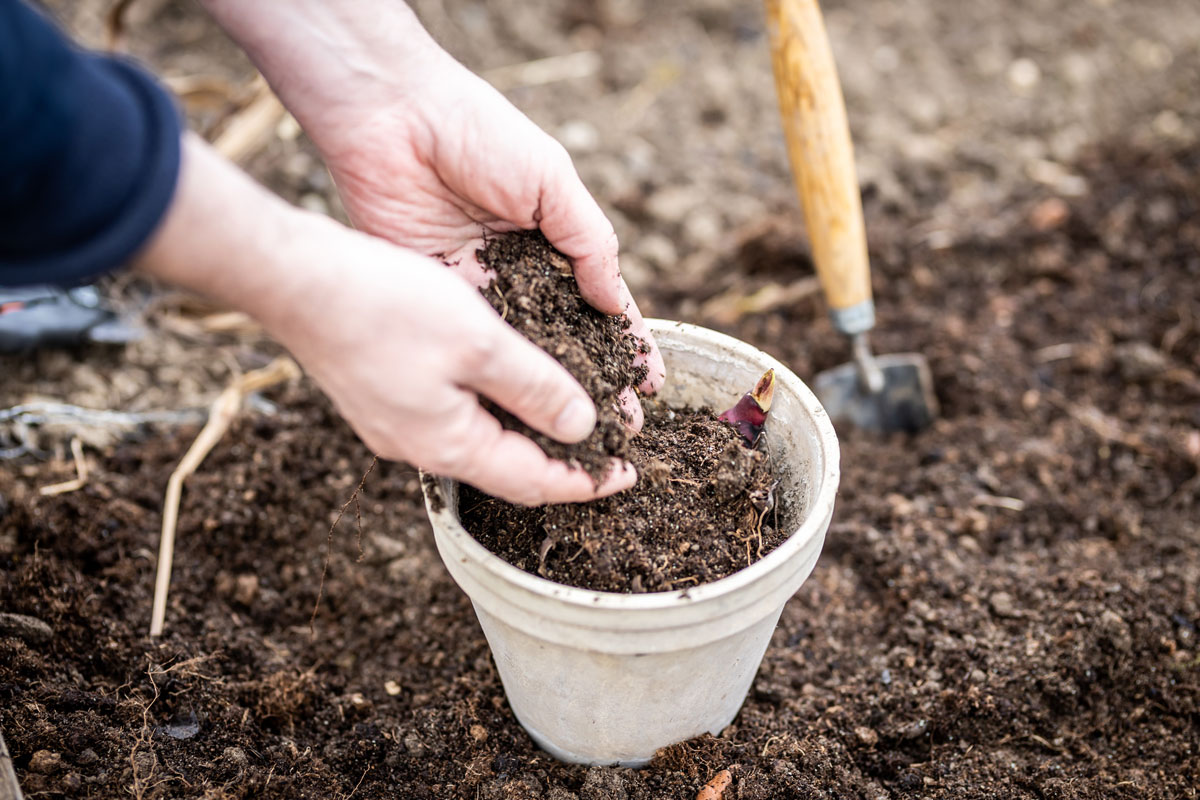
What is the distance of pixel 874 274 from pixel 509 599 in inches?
81.9

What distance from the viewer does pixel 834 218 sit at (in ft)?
7.45

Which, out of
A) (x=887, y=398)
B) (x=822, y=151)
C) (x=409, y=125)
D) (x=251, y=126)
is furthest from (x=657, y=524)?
(x=251, y=126)

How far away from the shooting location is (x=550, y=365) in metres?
1.20

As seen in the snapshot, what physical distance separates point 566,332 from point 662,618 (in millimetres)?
491

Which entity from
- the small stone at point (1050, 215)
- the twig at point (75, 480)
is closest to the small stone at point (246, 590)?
the twig at point (75, 480)

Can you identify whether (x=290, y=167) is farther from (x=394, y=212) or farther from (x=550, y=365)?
(x=550, y=365)

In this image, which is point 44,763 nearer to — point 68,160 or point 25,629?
point 25,629

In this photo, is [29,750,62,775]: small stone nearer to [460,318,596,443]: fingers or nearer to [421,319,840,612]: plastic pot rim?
[421,319,840,612]: plastic pot rim

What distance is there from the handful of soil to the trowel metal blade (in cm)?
107

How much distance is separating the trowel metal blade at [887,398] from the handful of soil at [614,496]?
107 cm

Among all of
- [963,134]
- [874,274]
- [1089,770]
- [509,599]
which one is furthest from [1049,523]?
[963,134]

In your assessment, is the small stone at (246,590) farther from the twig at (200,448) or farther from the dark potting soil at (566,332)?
the dark potting soil at (566,332)

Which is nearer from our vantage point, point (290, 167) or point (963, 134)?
point (290, 167)

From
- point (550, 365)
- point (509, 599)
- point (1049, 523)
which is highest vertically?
point (550, 365)
